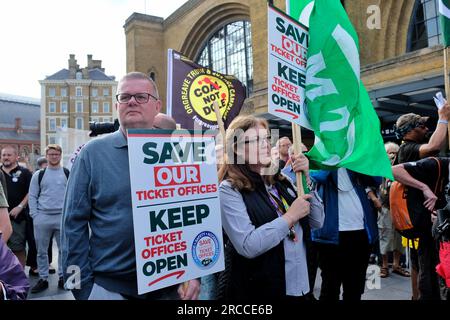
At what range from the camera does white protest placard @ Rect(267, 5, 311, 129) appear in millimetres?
2457

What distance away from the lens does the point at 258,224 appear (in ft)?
7.15

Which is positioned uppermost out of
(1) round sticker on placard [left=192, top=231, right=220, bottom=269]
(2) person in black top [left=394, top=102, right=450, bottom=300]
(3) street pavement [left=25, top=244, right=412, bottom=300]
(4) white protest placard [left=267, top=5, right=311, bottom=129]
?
(4) white protest placard [left=267, top=5, right=311, bottom=129]

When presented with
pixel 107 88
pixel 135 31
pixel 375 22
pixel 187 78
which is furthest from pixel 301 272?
pixel 107 88

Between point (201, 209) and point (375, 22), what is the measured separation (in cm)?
1193

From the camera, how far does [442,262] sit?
2516 millimetres

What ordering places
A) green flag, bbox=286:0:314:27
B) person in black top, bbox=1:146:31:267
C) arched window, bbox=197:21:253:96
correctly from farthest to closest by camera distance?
arched window, bbox=197:21:253:96 → person in black top, bbox=1:146:31:267 → green flag, bbox=286:0:314:27

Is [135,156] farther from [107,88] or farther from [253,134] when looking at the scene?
[107,88]

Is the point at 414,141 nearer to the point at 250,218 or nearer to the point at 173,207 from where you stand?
the point at 250,218

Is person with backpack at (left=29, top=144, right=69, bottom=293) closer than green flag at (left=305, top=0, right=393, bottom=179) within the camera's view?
No

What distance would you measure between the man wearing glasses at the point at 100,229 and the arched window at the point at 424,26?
1260 centimetres

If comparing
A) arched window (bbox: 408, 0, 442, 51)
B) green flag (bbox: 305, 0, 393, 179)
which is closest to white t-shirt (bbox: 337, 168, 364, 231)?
green flag (bbox: 305, 0, 393, 179)

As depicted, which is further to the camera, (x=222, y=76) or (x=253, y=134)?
(x=222, y=76)

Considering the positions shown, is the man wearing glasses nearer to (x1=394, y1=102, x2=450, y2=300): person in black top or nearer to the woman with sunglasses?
the woman with sunglasses

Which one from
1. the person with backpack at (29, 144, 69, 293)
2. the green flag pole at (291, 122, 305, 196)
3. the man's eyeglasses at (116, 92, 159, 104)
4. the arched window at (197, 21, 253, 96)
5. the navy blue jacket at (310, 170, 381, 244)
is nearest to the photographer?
the man's eyeglasses at (116, 92, 159, 104)
